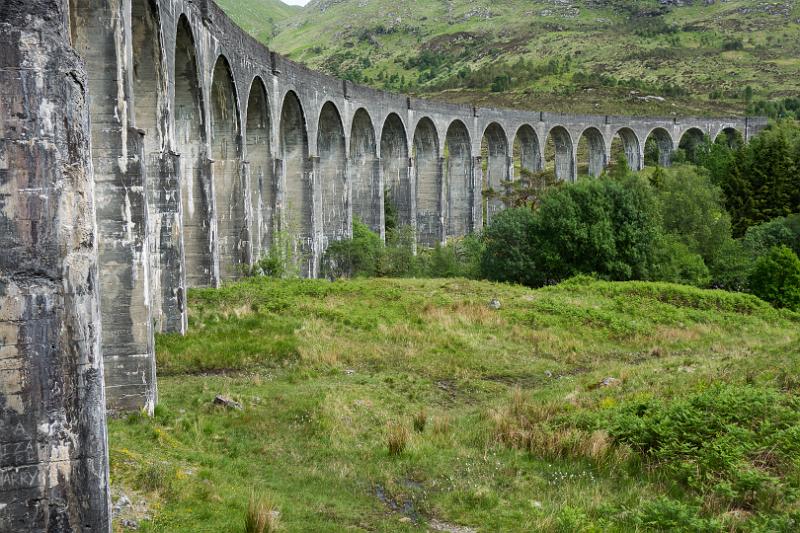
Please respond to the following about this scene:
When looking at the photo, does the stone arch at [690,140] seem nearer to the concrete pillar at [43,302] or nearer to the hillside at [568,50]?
the hillside at [568,50]

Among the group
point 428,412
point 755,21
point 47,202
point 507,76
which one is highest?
point 755,21

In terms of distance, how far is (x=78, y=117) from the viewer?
4652mm

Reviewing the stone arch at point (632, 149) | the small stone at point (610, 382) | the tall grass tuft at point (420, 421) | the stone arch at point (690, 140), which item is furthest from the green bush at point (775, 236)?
the stone arch at point (690, 140)

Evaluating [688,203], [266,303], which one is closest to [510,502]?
[266,303]

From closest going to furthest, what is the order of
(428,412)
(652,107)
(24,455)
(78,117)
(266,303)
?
1. (24,455)
2. (78,117)
3. (428,412)
4. (266,303)
5. (652,107)

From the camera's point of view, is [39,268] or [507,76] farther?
[507,76]

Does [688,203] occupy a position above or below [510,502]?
above

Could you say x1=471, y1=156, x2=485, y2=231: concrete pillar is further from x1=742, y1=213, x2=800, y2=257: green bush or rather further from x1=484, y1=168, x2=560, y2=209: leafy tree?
x1=742, y1=213, x2=800, y2=257: green bush

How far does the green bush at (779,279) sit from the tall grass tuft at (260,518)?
25253mm

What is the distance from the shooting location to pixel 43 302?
4312mm

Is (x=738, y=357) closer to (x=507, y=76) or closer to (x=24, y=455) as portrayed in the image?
(x=24, y=455)

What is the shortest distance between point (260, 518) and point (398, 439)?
3.12 meters

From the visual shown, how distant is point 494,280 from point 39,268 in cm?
2286

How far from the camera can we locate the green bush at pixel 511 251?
2592cm
